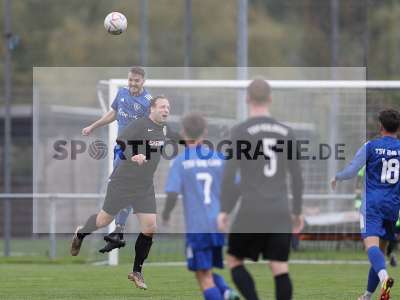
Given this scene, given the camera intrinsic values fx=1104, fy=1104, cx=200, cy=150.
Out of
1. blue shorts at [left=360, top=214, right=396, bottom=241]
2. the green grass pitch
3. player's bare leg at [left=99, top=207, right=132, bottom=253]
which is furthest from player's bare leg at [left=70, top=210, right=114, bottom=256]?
blue shorts at [left=360, top=214, right=396, bottom=241]

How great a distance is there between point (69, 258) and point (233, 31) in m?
25.9

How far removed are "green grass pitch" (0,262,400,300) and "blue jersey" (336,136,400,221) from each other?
1.35m

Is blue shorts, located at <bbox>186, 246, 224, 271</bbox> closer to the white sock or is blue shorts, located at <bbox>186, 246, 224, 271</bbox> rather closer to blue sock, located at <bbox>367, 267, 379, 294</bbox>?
the white sock

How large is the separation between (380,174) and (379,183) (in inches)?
4.7

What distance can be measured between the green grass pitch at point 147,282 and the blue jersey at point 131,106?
2.07 metres

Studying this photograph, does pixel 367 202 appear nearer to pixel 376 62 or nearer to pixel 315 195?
pixel 315 195

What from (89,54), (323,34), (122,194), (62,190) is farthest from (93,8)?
(122,194)

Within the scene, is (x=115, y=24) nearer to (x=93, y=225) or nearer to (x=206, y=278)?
(x=93, y=225)

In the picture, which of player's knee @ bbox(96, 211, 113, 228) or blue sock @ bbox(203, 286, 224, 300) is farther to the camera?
player's knee @ bbox(96, 211, 113, 228)

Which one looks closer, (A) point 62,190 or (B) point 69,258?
(B) point 69,258

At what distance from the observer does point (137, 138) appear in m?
12.5

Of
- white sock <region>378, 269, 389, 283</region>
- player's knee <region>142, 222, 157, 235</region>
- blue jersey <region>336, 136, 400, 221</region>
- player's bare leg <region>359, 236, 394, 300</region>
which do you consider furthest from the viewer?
player's knee <region>142, 222, 157, 235</region>

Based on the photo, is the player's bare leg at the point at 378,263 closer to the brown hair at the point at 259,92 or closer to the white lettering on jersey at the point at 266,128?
the white lettering on jersey at the point at 266,128

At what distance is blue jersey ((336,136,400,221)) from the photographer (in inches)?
452
